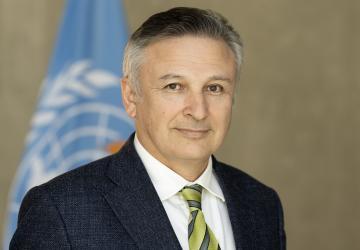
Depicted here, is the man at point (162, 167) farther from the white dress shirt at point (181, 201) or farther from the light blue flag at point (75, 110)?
the light blue flag at point (75, 110)

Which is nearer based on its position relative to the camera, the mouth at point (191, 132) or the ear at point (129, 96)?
the mouth at point (191, 132)

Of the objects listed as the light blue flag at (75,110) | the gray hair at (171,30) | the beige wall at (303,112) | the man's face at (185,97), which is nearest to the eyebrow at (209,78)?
the man's face at (185,97)

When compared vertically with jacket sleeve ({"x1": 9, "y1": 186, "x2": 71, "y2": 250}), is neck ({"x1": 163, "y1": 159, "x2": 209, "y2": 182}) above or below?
above

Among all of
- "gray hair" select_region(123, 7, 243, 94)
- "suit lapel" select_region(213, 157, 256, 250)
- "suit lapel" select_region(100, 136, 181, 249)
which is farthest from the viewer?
"suit lapel" select_region(213, 157, 256, 250)

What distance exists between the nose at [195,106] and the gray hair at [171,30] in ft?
0.64

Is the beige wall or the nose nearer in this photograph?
the nose

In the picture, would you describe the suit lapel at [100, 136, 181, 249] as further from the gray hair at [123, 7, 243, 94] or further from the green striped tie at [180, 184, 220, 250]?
the gray hair at [123, 7, 243, 94]

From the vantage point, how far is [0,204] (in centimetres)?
447

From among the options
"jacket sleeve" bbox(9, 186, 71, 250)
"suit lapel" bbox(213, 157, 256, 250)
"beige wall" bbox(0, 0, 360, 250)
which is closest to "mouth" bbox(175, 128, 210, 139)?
"suit lapel" bbox(213, 157, 256, 250)

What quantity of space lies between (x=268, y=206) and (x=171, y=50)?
73 cm

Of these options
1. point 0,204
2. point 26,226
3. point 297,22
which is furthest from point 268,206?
point 297,22

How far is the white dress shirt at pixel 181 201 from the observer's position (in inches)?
93.5

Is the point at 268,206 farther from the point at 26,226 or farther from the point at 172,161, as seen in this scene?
the point at 26,226

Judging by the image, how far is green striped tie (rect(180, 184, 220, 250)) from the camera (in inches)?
91.6
